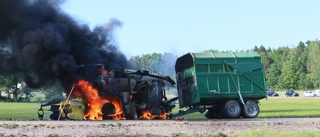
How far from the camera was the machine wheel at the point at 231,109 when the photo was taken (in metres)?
29.0

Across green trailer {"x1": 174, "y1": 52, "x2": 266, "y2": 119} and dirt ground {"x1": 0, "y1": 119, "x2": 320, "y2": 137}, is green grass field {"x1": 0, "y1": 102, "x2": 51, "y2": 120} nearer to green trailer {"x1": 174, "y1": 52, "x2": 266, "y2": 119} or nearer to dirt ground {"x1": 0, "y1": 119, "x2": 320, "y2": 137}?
green trailer {"x1": 174, "y1": 52, "x2": 266, "y2": 119}

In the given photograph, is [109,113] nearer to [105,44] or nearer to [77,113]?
[77,113]

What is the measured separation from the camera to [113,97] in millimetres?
27750

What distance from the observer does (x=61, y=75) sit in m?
29.0

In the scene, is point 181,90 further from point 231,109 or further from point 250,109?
point 250,109

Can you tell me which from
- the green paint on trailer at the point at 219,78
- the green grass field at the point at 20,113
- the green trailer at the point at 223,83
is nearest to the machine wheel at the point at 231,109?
the green trailer at the point at 223,83

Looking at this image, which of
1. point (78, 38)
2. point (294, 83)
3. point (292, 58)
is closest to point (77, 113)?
point (78, 38)

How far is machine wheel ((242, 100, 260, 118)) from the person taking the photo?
96.0ft

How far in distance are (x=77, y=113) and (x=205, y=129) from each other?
8092 millimetres

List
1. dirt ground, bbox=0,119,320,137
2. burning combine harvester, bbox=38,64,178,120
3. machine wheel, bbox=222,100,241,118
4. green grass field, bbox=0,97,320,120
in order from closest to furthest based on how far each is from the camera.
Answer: dirt ground, bbox=0,119,320,137
burning combine harvester, bbox=38,64,178,120
machine wheel, bbox=222,100,241,118
green grass field, bbox=0,97,320,120

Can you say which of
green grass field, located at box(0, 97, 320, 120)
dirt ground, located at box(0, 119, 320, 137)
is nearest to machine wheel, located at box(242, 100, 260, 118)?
green grass field, located at box(0, 97, 320, 120)

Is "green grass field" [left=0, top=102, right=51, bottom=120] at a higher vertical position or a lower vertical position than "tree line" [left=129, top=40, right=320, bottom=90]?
lower

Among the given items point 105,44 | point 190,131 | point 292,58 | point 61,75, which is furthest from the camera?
point 292,58

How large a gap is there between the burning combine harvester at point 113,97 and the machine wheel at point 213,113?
2.62 meters
